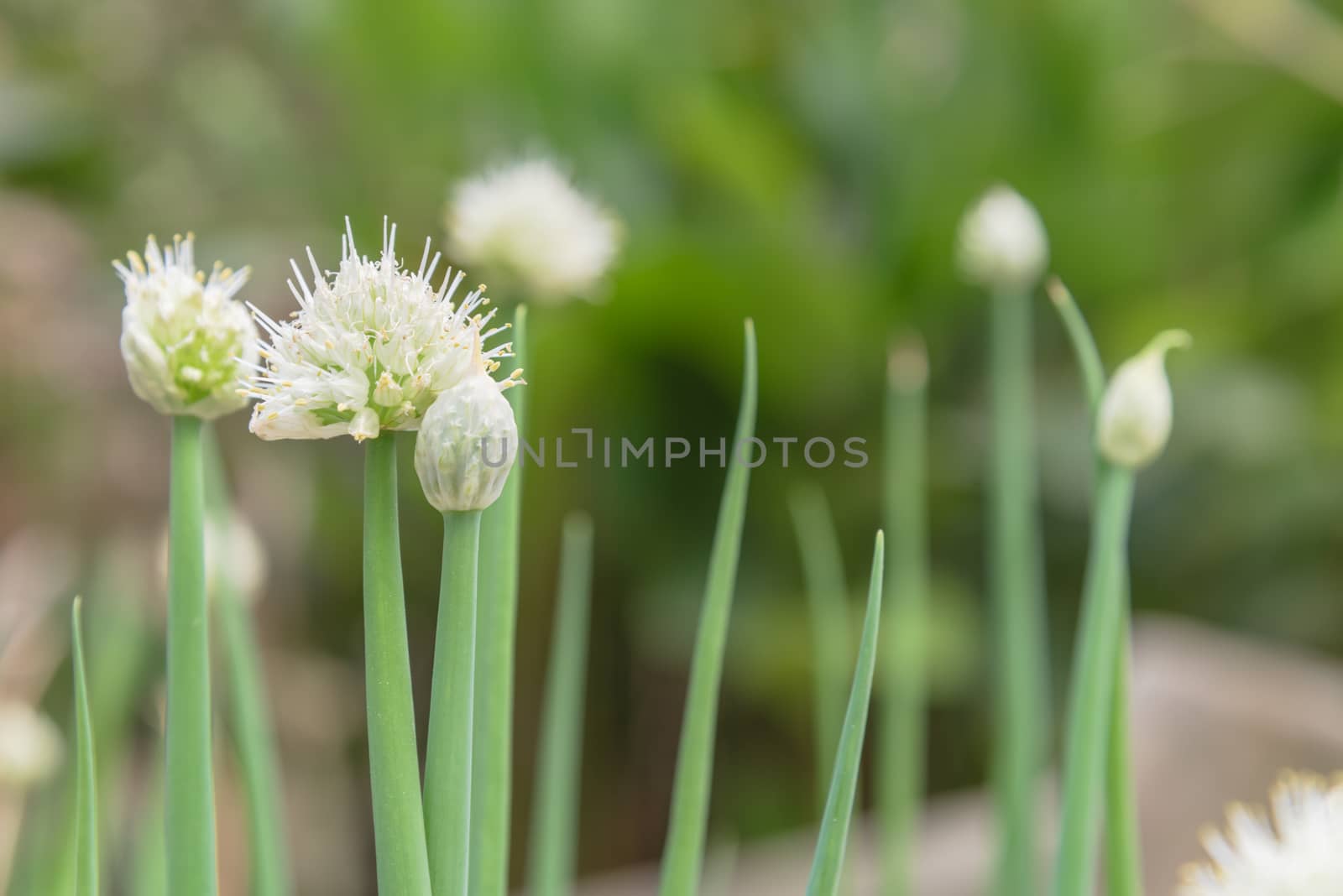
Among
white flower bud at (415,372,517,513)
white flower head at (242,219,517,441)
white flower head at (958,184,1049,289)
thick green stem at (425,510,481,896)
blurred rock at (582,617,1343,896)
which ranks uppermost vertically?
white flower head at (958,184,1049,289)

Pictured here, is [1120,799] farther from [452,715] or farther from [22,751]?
[22,751]

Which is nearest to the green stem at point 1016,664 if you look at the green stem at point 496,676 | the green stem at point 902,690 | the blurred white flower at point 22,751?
the green stem at point 902,690

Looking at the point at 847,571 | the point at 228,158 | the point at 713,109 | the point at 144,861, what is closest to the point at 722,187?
the point at 713,109

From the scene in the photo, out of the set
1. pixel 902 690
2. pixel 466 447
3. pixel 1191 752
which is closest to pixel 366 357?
pixel 466 447

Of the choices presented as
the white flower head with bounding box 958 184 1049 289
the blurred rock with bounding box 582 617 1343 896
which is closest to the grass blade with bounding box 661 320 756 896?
the white flower head with bounding box 958 184 1049 289

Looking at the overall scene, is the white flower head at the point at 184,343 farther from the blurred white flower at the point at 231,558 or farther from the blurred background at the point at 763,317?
the blurred background at the point at 763,317

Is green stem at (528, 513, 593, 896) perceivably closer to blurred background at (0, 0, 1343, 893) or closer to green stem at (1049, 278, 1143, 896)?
green stem at (1049, 278, 1143, 896)
